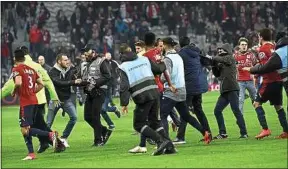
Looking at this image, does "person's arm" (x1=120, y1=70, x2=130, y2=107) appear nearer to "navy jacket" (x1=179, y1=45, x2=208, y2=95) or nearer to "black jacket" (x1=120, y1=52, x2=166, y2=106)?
"black jacket" (x1=120, y1=52, x2=166, y2=106)

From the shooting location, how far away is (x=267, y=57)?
1867 cm

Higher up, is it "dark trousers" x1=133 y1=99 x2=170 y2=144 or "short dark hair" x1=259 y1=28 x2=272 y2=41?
"short dark hair" x1=259 y1=28 x2=272 y2=41

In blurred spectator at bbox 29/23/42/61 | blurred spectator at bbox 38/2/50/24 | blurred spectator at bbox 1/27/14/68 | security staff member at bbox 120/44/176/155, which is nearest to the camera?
security staff member at bbox 120/44/176/155

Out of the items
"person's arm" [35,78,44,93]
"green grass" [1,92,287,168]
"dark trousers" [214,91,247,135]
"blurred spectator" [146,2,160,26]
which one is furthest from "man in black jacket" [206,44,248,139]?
"blurred spectator" [146,2,160,26]

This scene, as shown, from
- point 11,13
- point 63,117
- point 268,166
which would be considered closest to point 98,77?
point 268,166

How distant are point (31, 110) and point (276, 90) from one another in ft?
16.2

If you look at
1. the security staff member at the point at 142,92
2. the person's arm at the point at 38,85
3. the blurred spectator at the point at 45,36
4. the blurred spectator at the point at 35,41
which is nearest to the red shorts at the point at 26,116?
the person's arm at the point at 38,85

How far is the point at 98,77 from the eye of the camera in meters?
19.5

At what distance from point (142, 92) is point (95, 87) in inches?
114

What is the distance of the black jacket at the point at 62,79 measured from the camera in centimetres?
2047

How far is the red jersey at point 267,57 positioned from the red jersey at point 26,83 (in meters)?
4.65

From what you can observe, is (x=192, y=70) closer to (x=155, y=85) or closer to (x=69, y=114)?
(x=155, y=85)

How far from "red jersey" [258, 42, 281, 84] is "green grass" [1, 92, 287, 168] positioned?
1.24 metres

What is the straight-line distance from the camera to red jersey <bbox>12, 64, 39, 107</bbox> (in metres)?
17.2
